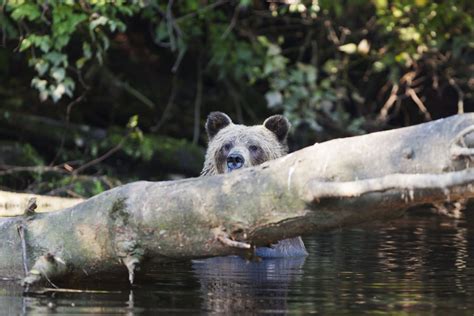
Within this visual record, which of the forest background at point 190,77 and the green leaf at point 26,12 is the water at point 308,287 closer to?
the green leaf at point 26,12

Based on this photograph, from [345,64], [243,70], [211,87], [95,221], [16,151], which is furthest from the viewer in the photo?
[211,87]

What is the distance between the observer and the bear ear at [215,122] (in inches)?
385

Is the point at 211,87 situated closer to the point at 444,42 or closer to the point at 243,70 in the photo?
the point at 243,70

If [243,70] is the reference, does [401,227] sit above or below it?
below

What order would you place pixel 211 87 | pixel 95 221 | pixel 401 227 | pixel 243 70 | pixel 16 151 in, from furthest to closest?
pixel 211 87 → pixel 243 70 → pixel 16 151 → pixel 401 227 → pixel 95 221

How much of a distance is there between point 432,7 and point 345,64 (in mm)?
2780

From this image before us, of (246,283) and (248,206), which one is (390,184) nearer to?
(248,206)

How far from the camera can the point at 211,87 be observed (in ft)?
58.2

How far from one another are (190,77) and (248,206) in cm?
1213

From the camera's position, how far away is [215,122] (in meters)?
9.84

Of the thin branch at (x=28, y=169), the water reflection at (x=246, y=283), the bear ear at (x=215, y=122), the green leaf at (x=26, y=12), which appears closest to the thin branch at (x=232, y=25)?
the thin branch at (x=28, y=169)

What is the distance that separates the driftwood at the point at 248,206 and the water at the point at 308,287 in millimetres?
256

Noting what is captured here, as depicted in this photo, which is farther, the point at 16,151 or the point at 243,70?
the point at 243,70

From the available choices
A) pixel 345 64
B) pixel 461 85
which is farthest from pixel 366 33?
pixel 461 85
